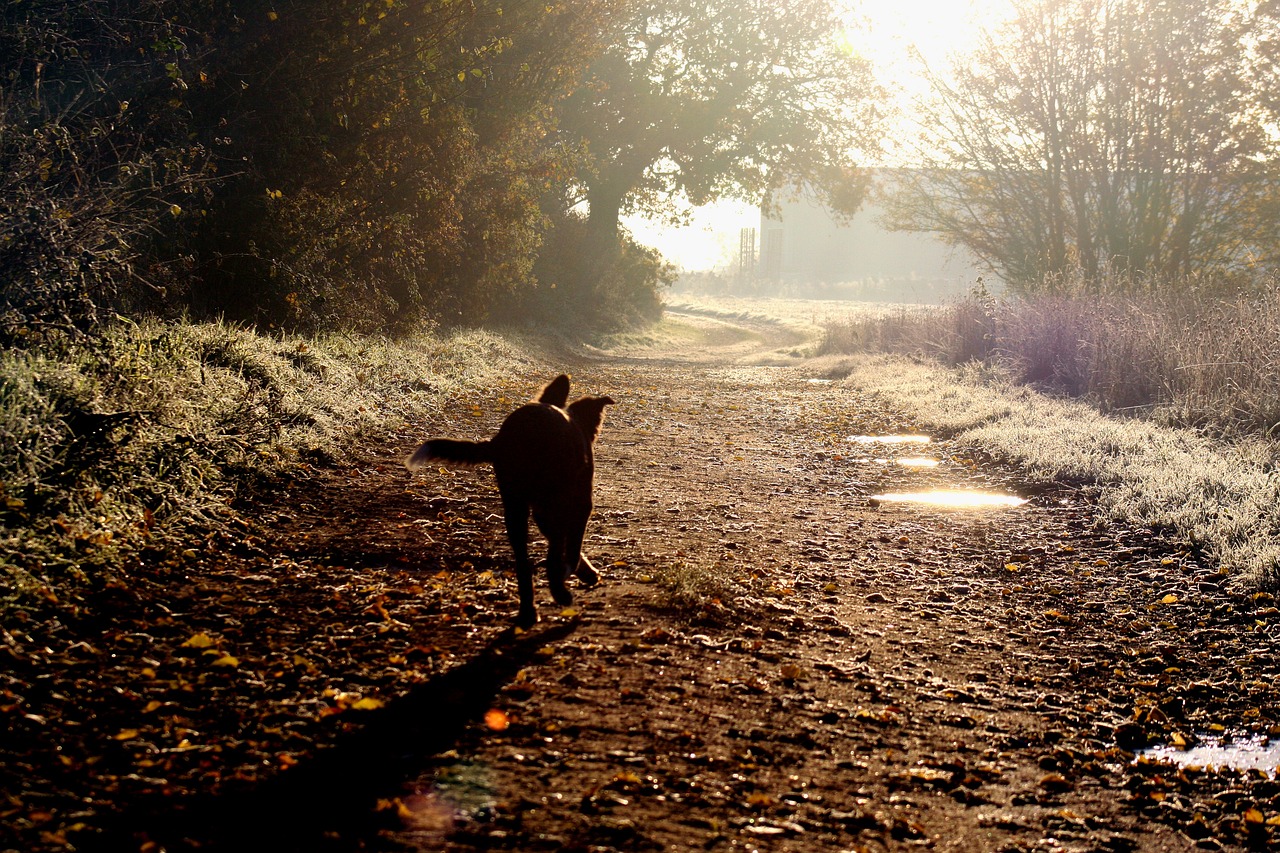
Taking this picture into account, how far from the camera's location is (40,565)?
13.9 feet

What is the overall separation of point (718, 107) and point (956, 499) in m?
23.0

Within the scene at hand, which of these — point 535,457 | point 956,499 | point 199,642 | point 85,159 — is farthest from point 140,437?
point 956,499

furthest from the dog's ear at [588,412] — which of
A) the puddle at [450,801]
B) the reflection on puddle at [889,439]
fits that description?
the reflection on puddle at [889,439]

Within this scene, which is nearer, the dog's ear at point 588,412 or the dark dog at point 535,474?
the dark dog at point 535,474

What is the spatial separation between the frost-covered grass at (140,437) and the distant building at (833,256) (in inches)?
3042

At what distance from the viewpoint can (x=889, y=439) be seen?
39.0 feet

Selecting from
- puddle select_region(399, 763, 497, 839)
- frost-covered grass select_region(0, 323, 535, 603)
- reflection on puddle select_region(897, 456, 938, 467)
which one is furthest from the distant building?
puddle select_region(399, 763, 497, 839)

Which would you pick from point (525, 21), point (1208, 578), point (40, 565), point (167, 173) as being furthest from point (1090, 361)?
point (40, 565)

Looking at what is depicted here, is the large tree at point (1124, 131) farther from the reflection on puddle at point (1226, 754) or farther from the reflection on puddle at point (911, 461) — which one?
the reflection on puddle at point (1226, 754)

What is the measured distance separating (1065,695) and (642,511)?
3692mm

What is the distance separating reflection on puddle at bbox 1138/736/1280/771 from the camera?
3.82 metres

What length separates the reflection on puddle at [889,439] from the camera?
11.6 meters

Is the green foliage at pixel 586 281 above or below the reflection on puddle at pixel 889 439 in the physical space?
above

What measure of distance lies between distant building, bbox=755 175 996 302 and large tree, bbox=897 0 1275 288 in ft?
208
